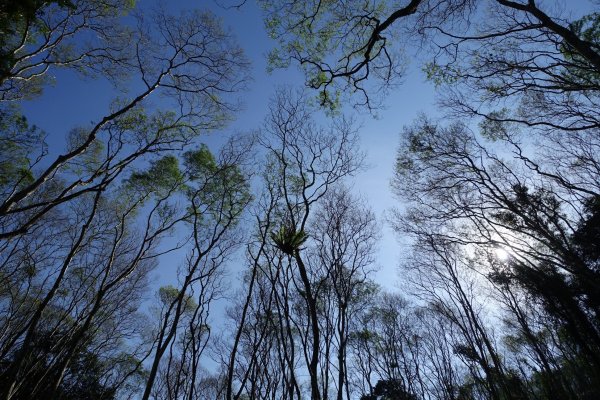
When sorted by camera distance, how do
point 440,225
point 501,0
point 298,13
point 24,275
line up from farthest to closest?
1. point 24,275
2. point 440,225
3. point 298,13
4. point 501,0

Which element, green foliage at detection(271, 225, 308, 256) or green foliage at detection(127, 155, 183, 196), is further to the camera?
green foliage at detection(127, 155, 183, 196)

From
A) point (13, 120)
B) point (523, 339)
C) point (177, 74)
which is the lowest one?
point (523, 339)

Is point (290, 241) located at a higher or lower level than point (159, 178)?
lower

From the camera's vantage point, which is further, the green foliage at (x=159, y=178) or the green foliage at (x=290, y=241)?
the green foliage at (x=159, y=178)

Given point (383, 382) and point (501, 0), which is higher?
point (501, 0)

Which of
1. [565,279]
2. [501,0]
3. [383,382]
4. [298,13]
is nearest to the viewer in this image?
[501,0]

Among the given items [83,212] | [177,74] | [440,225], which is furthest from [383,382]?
[177,74]

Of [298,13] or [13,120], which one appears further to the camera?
[13,120]

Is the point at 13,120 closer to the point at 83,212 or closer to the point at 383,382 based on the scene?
the point at 83,212

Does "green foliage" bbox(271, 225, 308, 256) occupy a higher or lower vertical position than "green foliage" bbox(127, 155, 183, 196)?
lower

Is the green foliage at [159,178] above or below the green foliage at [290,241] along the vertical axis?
above

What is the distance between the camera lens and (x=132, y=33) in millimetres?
8328

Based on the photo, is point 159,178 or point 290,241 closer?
point 290,241

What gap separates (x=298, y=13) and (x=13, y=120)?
8.69m
